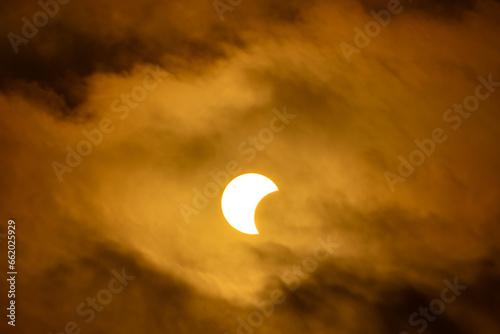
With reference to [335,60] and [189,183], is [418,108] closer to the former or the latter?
[335,60]

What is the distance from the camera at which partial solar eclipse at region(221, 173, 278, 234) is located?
265 cm

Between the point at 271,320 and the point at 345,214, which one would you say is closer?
the point at 345,214

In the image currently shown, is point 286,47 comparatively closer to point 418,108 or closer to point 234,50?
point 234,50

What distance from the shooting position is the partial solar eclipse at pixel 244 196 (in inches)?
104

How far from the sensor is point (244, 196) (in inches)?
104

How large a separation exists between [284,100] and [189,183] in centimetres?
73

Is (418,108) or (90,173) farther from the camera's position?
(90,173)

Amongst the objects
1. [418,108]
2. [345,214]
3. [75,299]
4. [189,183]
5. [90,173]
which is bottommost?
[75,299]

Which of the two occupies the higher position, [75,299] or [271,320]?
[271,320]

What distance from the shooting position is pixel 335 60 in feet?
8.87

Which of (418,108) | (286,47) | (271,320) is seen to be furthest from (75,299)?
(418,108)

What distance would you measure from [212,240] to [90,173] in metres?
0.82

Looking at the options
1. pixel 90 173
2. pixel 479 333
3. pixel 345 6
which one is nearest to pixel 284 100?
pixel 345 6

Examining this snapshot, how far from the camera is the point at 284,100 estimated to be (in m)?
2.74
